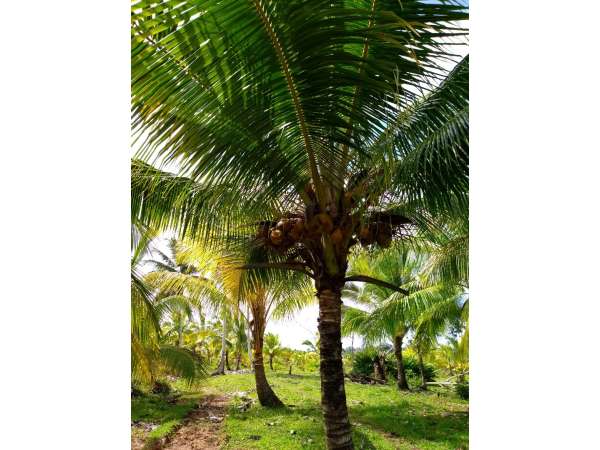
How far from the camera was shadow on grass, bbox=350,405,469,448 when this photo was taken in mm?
3291

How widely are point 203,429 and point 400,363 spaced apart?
5.38ft

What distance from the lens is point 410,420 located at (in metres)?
3.57

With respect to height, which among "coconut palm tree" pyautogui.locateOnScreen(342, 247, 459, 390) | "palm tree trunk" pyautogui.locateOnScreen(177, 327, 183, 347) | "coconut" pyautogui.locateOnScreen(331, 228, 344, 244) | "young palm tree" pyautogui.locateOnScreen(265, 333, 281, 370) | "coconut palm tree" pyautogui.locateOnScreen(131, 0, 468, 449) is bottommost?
"young palm tree" pyautogui.locateOnScreen(265, 333, 281, 370)

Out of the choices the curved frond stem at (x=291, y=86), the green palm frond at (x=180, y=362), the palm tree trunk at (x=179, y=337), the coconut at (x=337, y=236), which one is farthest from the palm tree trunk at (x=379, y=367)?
the curved frond stem at (x=291, y=86)

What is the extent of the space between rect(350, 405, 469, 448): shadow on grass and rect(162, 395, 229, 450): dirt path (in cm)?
106

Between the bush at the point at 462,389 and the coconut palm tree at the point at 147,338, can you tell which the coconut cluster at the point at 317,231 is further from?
the bush at the point at 462,389

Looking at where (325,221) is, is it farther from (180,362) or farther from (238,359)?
(238,359)

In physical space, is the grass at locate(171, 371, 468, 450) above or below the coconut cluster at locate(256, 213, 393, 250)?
below

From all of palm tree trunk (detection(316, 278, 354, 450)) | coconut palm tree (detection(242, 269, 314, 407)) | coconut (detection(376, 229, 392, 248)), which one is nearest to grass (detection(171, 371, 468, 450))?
coconut palm tree (detection(242, 269, 314, 407))

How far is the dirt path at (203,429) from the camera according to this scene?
11.8ft

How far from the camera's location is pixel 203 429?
374 cm

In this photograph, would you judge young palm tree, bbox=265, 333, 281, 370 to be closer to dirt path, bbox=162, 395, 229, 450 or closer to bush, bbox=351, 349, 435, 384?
dirt path, bbox=162, 395, 229, 450
